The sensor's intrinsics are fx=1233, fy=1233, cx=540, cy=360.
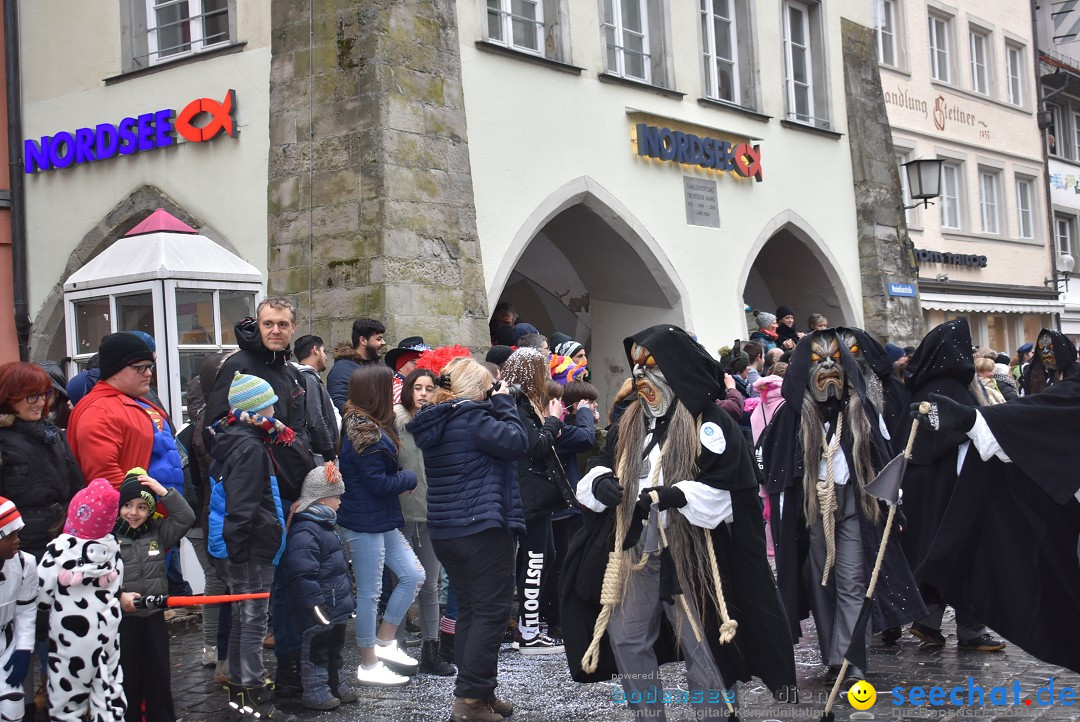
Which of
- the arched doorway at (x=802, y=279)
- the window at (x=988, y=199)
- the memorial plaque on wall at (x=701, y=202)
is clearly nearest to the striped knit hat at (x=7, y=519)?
the memorial plaque on wall at (x=701, y=202)

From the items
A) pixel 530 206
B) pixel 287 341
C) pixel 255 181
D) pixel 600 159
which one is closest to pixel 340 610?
pixel 287 341

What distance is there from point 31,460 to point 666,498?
300cm

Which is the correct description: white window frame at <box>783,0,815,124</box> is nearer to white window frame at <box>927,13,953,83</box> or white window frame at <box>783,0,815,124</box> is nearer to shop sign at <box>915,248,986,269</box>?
shop sign at <box>915,248,986,269</box>

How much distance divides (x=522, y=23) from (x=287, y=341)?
727 cm

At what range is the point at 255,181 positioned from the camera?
11.3 m

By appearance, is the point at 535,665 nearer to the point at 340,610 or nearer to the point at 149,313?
the point at 340,610

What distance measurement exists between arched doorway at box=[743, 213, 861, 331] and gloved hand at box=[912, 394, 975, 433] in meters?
11.6

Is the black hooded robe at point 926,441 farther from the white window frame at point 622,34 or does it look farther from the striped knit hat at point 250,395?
the white window frame at point 622,34

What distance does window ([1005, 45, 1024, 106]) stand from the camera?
1037 inches

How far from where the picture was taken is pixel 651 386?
16.9ft

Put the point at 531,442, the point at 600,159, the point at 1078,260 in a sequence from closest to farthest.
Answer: the point at 531,442 < the point at 600,159 < the point at 1078,260

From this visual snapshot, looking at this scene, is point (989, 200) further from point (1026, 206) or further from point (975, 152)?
point (1026, 206)

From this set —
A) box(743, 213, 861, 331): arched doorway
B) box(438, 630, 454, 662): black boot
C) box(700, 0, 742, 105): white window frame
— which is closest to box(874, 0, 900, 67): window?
box(743, 213, 861, 331): arched doorway

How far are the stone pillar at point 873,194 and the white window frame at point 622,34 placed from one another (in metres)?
4.59
